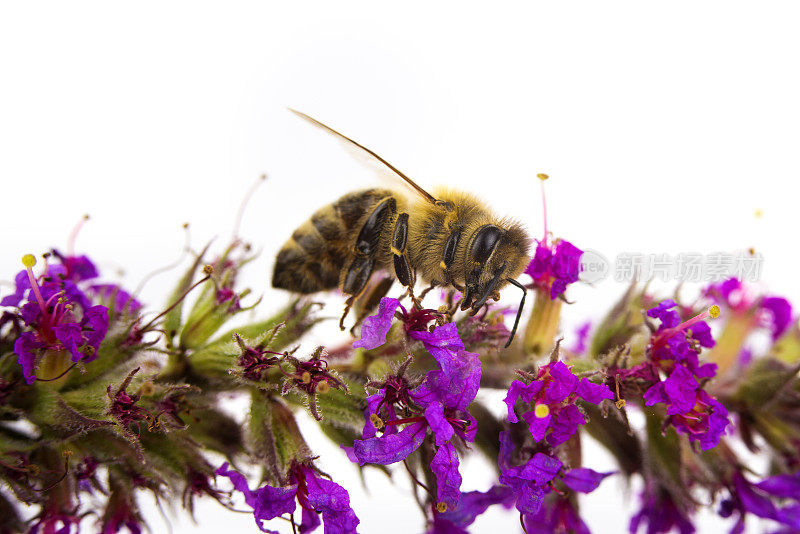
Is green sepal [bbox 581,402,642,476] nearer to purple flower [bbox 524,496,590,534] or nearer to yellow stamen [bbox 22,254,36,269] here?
purple flower [bbox 524,496,590,534]

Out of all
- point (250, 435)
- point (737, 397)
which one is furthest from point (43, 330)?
point (737, 397)

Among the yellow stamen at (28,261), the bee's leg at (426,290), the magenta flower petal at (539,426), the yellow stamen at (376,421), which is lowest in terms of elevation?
the yellow stamen at (376,421)

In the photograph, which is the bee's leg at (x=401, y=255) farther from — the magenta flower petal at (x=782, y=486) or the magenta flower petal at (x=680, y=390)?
the magenta flower petal at (x=782, y=486)

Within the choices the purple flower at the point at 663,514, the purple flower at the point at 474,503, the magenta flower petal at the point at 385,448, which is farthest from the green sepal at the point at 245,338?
the purple flower at the point at 663,514

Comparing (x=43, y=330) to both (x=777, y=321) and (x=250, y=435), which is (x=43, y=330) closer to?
(x=250, y=435)

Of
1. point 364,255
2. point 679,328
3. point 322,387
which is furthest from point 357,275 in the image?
point 679,328

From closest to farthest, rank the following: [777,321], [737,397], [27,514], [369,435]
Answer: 1. [369,435]
2. [27,514]
3. [737,397]
4. [777,321]


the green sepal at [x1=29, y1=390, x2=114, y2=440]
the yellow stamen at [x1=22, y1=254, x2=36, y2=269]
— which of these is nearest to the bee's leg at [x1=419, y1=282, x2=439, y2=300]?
the green sepal at [x1=29, y1=390, x2=114, y2=440]
